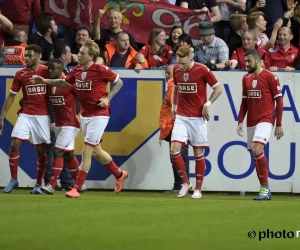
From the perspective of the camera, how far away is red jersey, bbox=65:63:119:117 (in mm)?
13852

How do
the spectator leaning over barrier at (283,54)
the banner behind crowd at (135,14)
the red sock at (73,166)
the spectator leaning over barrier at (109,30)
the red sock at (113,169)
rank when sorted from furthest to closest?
1. the banner behind crowd at (135,14)
2. the spectator leaning over barrier at (109,30)
3. the spectator leaning over barrier at (283,54)
4. the red sock at (73,166)
5. the red sock at (113,169)

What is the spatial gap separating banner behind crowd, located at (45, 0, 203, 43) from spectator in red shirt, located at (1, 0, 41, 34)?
35 centimetres

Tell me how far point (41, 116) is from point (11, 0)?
3.37 m

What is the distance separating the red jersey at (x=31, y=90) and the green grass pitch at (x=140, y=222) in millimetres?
1294

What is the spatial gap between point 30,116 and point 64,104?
53 centimetres

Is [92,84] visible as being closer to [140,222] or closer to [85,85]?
[85,85]

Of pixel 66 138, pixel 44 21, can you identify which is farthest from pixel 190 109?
pixel 44 21

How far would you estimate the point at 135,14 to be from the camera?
17141 millimetres

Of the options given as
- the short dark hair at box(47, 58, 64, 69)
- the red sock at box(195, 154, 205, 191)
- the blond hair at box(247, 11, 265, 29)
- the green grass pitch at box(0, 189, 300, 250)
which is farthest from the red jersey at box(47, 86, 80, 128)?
the blond hair at box(247, 11, 265, 29)

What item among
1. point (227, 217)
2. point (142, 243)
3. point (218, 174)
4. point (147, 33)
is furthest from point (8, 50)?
point (142, 243)

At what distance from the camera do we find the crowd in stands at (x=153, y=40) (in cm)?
1594

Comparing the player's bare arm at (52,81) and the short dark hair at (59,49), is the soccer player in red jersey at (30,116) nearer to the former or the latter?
the player's bare arm at (52,81)

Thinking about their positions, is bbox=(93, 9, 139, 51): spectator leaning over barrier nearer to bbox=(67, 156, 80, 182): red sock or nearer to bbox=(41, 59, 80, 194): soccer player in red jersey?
bbox=(41, 59, 80, 194): soccer player in red jersey

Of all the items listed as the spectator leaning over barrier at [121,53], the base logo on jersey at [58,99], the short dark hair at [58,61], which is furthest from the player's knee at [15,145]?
the spectator leaning over barrier at [121,53]
